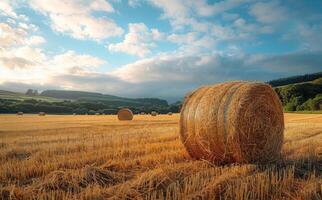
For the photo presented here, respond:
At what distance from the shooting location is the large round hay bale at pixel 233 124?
26.7 ft

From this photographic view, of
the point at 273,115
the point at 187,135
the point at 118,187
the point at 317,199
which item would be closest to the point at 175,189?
the point at 118,187

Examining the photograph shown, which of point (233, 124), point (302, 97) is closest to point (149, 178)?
point (233, 124)

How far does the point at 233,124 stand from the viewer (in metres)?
8.05

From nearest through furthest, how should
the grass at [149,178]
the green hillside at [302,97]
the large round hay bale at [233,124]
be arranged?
the grass at [149,178] → the large round hay bale at [233,124] → the green hillside at [302,97]

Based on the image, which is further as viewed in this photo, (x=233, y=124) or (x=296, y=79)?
(x=296, y=79)

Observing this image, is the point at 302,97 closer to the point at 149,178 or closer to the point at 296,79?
the point at 296,79

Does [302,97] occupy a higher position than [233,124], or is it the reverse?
[302,97]

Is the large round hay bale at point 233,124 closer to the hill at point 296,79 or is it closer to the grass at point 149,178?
the grass at point 149,178

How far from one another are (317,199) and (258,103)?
147 inches

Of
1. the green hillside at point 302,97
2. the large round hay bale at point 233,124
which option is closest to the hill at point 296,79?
the green hillside at point 302,97

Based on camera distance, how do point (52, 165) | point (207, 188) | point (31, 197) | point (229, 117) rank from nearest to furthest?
point (31, 197)
point (207, 188)
point (52, 165)
point (229, 117)

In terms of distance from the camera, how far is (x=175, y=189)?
5145 millimetres

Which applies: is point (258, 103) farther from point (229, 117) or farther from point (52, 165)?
point (52, 165)

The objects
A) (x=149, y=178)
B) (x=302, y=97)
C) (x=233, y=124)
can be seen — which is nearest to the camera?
(x=149, y=178)
